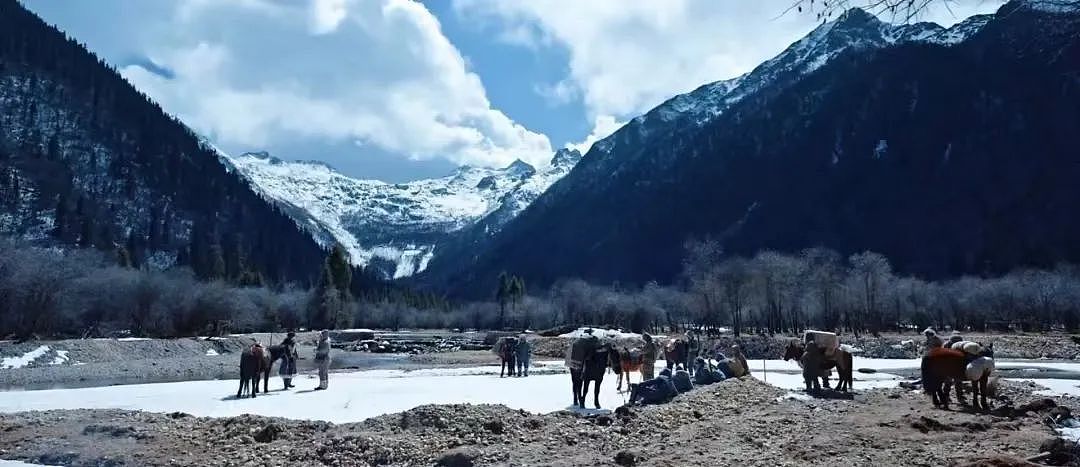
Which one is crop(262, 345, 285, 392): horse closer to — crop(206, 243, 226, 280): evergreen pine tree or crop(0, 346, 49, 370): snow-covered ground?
crop(0, 346, 49, 370): snow-covered ground

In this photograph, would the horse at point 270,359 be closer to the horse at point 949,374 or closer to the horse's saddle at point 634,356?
the horse's saddle at point 634,356

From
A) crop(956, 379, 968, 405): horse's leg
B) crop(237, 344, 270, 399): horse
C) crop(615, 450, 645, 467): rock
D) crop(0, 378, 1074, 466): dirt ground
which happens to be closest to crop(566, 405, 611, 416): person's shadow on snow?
crop(0, 378, 1074, 466): dirt ground

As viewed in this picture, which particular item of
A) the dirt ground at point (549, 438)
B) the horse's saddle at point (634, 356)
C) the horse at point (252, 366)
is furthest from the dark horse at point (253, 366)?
the horse's saddle at point (634, 356)

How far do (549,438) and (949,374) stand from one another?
32.5 ft

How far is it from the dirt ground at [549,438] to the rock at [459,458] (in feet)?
0.08

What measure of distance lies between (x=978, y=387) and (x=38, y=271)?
73723mm

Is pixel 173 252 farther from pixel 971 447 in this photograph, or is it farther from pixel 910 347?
pixel 971 447

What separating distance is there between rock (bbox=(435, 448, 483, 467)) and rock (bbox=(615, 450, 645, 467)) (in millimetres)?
2388

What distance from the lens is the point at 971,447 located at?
12.2 meters

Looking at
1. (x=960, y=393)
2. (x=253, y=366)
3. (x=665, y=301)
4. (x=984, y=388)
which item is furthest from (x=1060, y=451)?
(x=665, y=301)

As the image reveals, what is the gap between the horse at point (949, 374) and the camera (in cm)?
1703

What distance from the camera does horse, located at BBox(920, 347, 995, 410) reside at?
17031mm

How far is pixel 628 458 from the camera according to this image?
40.5 ft

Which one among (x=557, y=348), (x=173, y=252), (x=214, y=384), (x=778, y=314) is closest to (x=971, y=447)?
(x=214, y=384)
